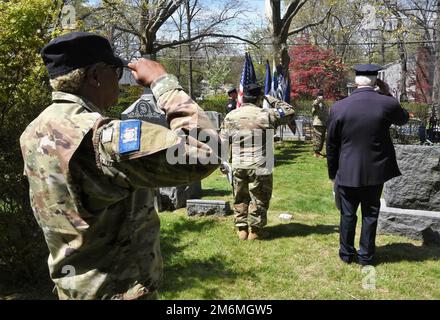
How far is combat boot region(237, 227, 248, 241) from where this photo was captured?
18.3 feet

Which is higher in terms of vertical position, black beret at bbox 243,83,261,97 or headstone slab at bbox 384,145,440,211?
black beret at bbox 243,83,261,97

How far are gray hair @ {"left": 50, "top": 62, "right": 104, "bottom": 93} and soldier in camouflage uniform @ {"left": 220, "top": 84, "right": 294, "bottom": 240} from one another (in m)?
3.81

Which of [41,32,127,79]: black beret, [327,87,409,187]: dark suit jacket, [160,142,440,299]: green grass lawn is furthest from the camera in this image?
[327,87,409,187]: dark suit jacket

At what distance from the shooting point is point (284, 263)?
189 inches

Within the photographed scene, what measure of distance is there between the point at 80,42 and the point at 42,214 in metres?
0.72

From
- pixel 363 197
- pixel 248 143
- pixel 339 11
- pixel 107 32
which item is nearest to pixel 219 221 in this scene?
pixel 248 143

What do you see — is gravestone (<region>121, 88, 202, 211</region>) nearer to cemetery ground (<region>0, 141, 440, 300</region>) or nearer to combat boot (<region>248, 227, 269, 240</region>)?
cemetery ground (<region>0, 141, 440, 300</region>)

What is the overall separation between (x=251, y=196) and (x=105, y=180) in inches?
168

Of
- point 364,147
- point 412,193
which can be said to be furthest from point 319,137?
point 364,147

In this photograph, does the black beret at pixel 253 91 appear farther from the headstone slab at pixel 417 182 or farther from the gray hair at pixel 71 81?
the gray hair at pixel 71 81

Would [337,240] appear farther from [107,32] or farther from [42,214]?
[107,32]

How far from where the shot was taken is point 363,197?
4.41 m

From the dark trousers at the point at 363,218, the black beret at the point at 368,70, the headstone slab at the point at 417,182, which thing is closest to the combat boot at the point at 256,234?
the dark trousers at the point at 363,218

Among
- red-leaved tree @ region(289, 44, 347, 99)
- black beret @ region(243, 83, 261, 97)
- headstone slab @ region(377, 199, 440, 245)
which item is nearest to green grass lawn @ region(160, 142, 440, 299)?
headstone slab @ region(377, 199, 440, 245)
